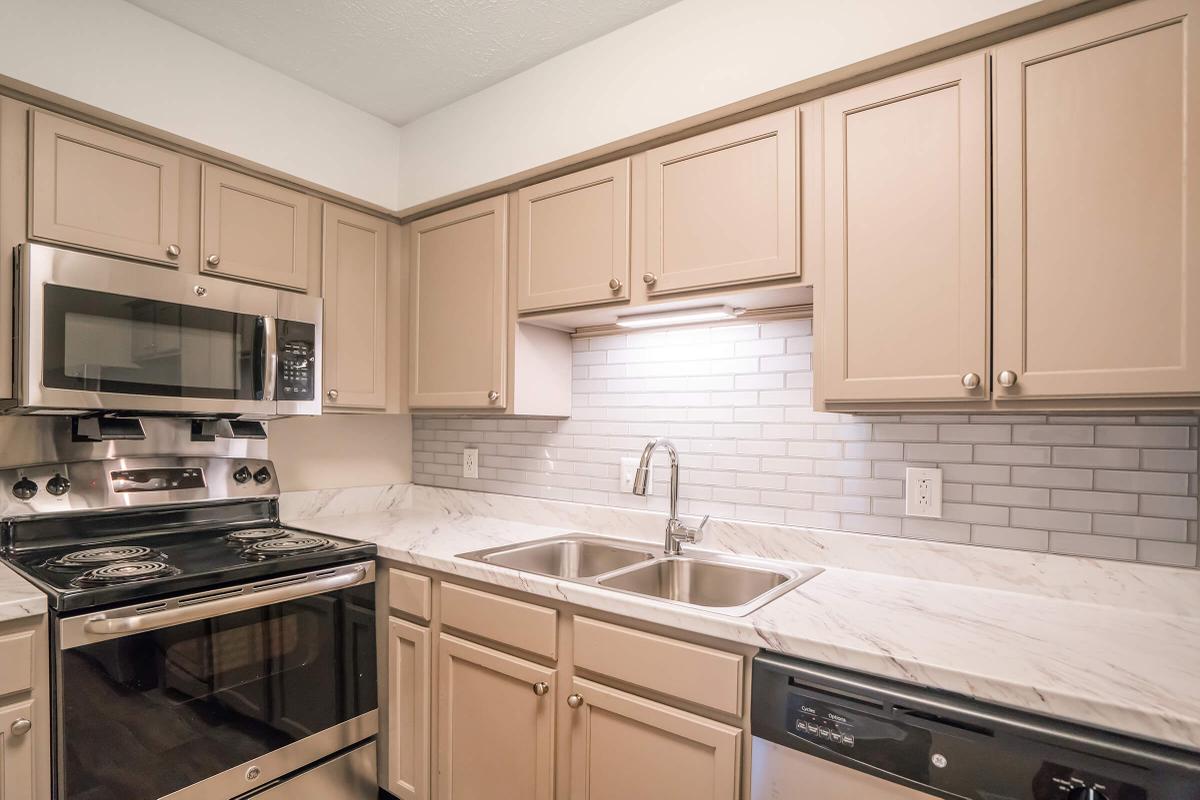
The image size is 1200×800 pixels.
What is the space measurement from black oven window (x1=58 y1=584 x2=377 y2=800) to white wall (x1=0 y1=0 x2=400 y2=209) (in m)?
1.51

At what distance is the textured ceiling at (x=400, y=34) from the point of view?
1.90m

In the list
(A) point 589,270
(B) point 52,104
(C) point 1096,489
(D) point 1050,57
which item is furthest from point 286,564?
(D) point 1050,57

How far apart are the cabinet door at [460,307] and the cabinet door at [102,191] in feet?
2.73

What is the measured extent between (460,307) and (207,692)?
1.42 metres

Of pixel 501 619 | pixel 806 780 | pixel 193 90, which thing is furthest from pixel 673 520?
pixel 193 90

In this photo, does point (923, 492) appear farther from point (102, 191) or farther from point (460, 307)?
point (102, 191)

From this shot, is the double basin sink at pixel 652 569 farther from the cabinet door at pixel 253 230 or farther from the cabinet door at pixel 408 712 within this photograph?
the cabinet door at pixel 253 230

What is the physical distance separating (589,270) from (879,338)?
2.96 ft

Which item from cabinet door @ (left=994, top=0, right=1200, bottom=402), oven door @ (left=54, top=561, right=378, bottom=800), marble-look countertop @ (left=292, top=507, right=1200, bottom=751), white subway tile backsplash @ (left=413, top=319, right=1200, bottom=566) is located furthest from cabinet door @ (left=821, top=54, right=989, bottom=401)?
oven door @ (left=54, top=561, right=378, bottom=800)

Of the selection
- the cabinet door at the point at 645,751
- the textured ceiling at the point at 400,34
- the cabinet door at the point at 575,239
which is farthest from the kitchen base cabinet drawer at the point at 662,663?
the textured ceiling at the point at 400,34

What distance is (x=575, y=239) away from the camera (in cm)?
202

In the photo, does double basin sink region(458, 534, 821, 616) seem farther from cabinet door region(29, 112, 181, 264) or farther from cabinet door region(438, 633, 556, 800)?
cabinet door region(29, 112, 181, 264)

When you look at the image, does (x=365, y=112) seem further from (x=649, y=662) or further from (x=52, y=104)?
(x=649, y=662)

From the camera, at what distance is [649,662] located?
1.40 metres
